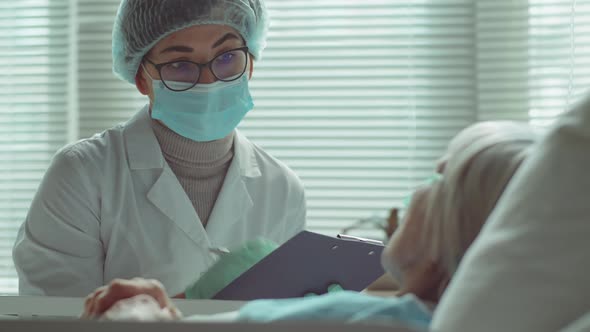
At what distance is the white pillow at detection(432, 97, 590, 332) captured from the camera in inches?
28.3

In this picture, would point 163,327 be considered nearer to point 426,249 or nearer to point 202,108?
point 426,249

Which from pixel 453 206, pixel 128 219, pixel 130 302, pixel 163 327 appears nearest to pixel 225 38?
pixel 128 219

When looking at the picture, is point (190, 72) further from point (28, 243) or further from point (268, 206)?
point (28, 243)

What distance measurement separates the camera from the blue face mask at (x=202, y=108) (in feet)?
6.35

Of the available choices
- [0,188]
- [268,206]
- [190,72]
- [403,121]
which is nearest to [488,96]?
[403,121]

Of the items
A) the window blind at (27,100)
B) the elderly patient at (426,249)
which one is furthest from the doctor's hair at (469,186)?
the window blind at (27,100)

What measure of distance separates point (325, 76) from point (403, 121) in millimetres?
327

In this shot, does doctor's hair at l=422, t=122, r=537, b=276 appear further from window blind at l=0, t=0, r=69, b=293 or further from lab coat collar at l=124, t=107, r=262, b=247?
window blind at l=0, t=0, r=69, b=293

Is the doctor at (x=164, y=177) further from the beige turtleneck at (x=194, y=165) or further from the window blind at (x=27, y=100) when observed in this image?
the window blind at (x=27, y=100)

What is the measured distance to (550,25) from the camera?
2592 millimetres

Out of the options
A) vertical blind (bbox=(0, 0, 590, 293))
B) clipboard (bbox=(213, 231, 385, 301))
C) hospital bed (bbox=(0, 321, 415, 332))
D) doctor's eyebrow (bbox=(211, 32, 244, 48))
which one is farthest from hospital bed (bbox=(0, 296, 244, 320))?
vertical blind (bbox=(0, 0, 590, 293))

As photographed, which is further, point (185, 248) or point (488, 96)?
point (488, 96)

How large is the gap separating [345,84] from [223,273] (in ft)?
4.27

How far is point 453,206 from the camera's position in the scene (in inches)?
37.7
